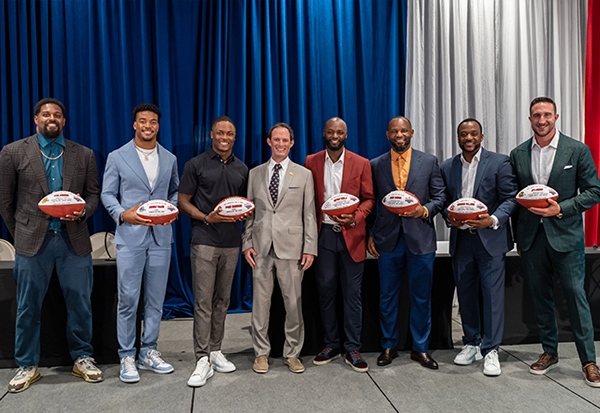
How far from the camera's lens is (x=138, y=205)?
2959mm

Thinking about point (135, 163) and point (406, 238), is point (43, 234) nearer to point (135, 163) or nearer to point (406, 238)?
point (135, 163)

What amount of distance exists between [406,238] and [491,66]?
9.68ft

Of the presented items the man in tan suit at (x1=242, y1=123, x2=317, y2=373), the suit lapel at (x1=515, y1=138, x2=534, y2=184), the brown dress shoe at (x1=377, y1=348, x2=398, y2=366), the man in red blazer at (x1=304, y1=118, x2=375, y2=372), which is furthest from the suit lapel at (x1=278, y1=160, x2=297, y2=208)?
the suit lapel at (x1=515, y1=138, x2=534, y2=184)

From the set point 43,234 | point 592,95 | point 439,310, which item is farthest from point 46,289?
point 592,95

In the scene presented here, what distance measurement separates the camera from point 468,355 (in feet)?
10.8

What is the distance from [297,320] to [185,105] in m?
2.50

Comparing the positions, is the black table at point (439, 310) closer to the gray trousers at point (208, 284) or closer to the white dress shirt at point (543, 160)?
the gray trousers at point (208, 284)

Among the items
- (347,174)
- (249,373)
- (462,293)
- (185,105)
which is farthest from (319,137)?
(249,373)

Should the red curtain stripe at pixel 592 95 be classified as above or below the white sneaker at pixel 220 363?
above

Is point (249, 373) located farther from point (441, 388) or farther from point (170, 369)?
point (441, 388)

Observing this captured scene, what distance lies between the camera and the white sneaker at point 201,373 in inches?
116

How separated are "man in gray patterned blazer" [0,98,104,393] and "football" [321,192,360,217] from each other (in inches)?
57.1

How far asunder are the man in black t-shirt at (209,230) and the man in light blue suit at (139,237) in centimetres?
19

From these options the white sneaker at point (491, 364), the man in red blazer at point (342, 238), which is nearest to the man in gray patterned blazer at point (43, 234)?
the man in red blazer at point (342, 238)
